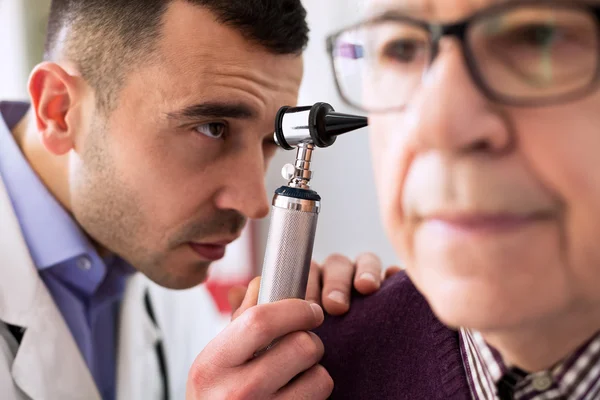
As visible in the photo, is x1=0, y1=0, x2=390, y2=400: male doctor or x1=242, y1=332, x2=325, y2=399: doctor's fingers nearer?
x1=242, y1=332, x2=325, y2=399: doctor's fingers

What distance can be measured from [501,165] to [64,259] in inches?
33.2

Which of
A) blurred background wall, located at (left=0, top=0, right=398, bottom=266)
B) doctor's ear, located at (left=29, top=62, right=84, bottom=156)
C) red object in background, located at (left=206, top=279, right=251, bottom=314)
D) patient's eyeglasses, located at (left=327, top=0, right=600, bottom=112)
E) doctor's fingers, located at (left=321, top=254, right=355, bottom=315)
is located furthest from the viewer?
red object in background, located at (left=206, top=279, right=251, bottom=314)

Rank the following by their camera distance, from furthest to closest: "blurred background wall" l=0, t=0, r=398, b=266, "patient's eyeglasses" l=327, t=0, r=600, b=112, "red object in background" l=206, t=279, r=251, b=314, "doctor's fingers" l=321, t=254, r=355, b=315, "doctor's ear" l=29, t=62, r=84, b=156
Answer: "red object in background" l=206, t=279, r=251, b=314
"blurred background wall" l=0, t=0, r=398, b=266
"doctor's ear" l=29, t=62, r=84, b=156
"doctor's fingers" l=321, t=254, r=355, b=315
"patient's eyeglasses" l=327, t=0, r=600, b=112

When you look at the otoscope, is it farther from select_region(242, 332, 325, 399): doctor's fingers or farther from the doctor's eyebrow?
the doctor's eyebrow

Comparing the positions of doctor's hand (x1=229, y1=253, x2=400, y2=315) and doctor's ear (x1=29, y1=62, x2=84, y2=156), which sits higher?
doctor's ear (x1=29, y1=62, x2=84, y2=156)

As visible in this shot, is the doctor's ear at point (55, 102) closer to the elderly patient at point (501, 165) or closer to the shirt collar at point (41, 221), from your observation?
the shirt collar at point (41, 221)

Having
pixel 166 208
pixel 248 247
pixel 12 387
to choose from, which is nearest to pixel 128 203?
pixel 166 208

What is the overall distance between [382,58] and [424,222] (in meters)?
0.14

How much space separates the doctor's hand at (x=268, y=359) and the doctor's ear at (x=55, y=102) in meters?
0.52

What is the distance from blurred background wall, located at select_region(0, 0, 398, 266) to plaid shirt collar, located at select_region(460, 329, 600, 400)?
1.01 meters

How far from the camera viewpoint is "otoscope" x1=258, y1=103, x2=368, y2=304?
64 cm

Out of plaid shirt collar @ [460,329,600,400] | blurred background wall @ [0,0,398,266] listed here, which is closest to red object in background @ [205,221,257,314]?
blurred background wall @ [0,0,398,266]

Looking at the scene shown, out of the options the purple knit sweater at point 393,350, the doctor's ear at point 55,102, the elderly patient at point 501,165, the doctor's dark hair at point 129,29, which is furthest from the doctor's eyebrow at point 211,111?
the elderly patient at point 501,165

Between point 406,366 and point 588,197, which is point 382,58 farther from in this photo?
point 406,366
